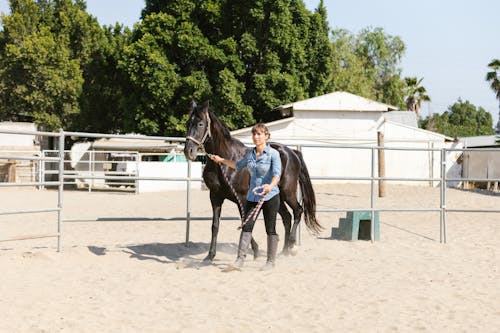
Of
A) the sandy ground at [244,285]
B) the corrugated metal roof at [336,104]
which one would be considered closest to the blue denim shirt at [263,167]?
the sandy ground at [244,285]

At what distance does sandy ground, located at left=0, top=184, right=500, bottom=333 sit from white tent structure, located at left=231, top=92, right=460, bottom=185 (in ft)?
52.9

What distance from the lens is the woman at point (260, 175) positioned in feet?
19.6

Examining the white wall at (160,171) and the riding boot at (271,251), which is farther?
the white wall at (160,171)

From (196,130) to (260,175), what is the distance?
0.90 metres

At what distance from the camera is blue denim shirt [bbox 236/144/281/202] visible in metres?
6.04

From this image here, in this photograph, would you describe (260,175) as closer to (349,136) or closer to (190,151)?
(190,151)

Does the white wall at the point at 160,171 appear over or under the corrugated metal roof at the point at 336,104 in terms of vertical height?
under

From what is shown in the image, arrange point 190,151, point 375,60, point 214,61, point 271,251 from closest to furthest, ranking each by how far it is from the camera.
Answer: point 190,151 < point 271,251 < point 214,61 < point 375,60

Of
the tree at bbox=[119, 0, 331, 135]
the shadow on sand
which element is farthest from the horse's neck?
the tree at bbox=[119, 0, 331, 135]

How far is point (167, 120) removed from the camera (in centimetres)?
2508

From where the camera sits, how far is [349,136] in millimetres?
26484

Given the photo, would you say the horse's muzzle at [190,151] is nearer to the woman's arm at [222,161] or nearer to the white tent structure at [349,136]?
the woman's arm at [222,161]

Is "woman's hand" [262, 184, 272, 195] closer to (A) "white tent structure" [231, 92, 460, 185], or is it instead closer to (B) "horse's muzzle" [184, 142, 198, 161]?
(B) "horse's muzzle" [184, 142, 198, 161]

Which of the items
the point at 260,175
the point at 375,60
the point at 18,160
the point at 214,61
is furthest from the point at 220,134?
the point at 375,60
